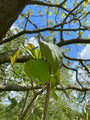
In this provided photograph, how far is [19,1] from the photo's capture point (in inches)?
30.7

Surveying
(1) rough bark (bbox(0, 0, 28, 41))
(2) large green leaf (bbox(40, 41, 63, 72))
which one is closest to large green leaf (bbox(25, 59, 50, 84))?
(2) large green leaf (bbox(40, 41, 63, 72))

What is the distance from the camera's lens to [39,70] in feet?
0.91

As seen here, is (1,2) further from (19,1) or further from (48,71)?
(48,71)

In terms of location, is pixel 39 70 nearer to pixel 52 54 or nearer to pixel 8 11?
pixel 52 54

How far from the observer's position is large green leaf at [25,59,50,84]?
264mm

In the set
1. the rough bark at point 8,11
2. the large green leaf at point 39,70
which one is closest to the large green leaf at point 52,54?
Result: the large green leaf at point 39,70

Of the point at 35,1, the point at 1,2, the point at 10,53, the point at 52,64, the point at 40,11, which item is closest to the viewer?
the point at 52,64

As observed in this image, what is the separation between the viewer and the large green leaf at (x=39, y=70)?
0.26 metres

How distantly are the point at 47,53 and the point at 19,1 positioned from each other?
0.64 metres

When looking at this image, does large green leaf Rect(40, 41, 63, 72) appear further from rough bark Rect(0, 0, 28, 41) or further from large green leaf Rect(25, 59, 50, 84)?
rough bark Rect(0, 0, 28, 41)

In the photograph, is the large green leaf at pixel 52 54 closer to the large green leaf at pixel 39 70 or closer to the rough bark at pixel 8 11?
the large green leaf at pixel 39 70

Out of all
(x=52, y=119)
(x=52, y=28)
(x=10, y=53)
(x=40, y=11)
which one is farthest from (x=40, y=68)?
(x=52, y=119)

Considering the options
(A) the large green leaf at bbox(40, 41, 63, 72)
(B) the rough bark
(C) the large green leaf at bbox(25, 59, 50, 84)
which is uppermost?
(B) the rough bark

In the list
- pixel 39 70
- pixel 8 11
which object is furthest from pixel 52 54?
pixel 8 11
